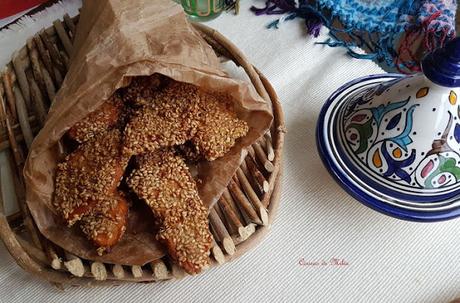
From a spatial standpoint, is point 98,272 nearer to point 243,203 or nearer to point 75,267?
point 75,267

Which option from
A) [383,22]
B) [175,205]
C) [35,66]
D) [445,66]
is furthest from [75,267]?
[383,22]

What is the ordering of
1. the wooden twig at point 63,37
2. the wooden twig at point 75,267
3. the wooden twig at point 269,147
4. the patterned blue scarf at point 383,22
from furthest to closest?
the patterned blue scarf at point 383,22, the wooden twig at point 63,37, the wooden twig at point 269,147, the wooden twig at point 75,267

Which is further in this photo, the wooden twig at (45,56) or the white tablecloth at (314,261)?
the wooden twig at (45,56)

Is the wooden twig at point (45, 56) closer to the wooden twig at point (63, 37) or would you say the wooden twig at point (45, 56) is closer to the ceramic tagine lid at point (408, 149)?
the wooden twig at point (63, 37)

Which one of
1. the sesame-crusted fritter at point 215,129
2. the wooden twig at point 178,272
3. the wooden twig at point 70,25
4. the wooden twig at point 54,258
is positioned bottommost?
the wooden twig at point 178,272

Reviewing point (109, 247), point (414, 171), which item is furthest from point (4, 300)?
point (414, 171)

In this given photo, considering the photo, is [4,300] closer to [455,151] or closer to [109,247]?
[109,247]

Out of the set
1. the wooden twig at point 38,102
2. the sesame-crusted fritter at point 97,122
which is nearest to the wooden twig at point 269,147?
the sesame-crusted fritter at point 97,122
